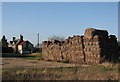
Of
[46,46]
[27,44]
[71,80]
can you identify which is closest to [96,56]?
[46,46]

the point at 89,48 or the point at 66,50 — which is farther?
the point at 66,50

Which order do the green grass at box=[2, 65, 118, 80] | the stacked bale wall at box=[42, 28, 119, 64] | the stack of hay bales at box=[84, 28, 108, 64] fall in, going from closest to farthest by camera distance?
1. the green grass at box=[2, 65, 118, 80]
2. the stack of hay bales at box=[84, 28, 108, 64]
3. the stacked bale wall at box=[42, 28, 119, 64]

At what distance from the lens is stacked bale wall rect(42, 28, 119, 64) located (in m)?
32.0

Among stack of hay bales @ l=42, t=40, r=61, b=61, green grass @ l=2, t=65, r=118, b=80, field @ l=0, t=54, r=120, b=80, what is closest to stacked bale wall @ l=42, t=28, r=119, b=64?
stack of hay bales @ l=42, t=40, r=61, b=61

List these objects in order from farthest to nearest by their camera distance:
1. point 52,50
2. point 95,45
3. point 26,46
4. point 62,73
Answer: point 26,46 < point 52,50 < point 95,45 < point 62,73

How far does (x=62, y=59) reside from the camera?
37.6 meters

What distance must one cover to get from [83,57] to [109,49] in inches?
120

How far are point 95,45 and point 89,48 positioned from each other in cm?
102

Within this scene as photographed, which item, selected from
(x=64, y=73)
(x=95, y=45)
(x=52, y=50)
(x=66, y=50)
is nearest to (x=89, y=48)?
(x=95, y=45)

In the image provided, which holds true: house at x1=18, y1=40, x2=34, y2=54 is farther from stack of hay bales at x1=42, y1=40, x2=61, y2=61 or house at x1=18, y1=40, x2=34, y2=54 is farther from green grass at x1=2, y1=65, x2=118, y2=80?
green grass at x1=2, y1=65, x2=118, y2=80

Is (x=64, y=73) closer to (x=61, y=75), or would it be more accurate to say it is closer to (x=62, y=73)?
(x=62, y=73)

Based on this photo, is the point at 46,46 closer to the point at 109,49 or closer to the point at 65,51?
the point at 65,51

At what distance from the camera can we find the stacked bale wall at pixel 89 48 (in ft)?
105

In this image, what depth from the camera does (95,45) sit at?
3225 cm
